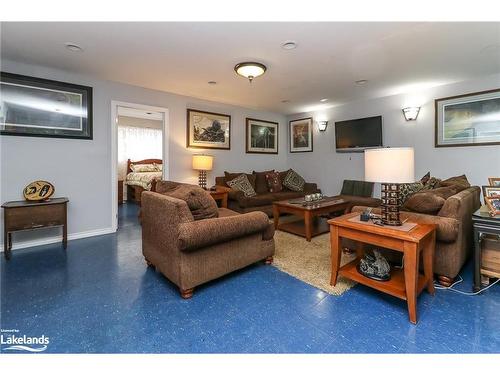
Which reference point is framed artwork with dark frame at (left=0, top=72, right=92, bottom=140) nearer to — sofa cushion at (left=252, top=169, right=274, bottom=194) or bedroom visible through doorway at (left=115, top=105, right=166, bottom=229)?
bedroom visible through doorway at (left=115, top=105, right=166, bottom=229)

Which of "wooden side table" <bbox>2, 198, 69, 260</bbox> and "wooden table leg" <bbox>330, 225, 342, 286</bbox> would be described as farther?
"wooden side table" <bbox>2, 198, 69, 260</bbox>

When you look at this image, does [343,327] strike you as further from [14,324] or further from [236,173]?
[236,173]

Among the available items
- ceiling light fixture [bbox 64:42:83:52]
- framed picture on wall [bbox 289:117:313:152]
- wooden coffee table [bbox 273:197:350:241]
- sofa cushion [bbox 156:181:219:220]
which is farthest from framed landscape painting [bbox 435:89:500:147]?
ceiling light fixture [bbox 64:42:83:52]

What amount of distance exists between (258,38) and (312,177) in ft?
12.8

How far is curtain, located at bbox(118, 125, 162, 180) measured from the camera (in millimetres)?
6688

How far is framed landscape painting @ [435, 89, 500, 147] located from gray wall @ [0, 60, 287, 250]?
13.3 feet

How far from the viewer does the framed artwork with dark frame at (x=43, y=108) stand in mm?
2887

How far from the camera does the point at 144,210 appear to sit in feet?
7.94

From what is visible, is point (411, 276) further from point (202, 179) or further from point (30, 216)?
point (30, 216)

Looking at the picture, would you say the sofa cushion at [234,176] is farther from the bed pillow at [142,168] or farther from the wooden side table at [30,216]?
the bed pillow at [142,168]

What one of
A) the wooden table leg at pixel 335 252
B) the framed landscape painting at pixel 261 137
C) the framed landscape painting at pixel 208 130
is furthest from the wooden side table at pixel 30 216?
the framed landscape painting at pixel 261 137

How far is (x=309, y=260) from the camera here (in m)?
2.63

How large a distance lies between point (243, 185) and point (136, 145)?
4129 millimetres
